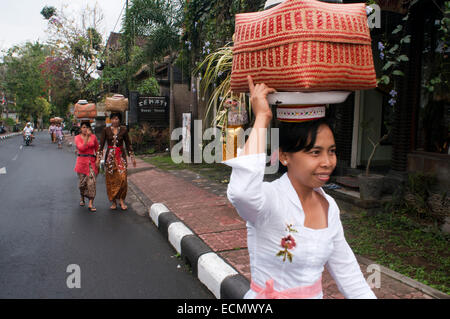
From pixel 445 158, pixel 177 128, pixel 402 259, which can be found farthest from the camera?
pixel 177 128

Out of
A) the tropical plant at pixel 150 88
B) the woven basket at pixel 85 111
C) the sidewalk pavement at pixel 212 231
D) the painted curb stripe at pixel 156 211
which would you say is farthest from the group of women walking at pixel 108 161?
the tropical plant at pixel 150 88

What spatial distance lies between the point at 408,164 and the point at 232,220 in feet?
10.7

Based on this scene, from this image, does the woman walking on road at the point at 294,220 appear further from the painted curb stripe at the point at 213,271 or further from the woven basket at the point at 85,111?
the woven basket at the point at 85,111

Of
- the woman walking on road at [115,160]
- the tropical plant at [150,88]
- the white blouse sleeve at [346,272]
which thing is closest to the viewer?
the white blouse sleeve at [346,272]

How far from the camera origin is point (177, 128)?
16.7 m

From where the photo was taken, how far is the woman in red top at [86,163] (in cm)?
757

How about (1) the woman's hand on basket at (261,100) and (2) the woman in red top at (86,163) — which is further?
(2) the woman in red top at (86,163)

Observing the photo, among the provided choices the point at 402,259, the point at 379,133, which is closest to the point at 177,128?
the point at 379,133

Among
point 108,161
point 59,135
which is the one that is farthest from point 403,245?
point 59,135

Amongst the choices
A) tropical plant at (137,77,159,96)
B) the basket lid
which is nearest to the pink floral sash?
the basket lid

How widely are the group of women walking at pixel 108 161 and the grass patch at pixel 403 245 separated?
4.29m

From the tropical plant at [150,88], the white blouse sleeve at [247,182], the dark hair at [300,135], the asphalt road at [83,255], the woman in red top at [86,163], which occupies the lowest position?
the asphalt road at [83,255]

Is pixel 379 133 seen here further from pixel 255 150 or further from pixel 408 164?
pixel 255 150
